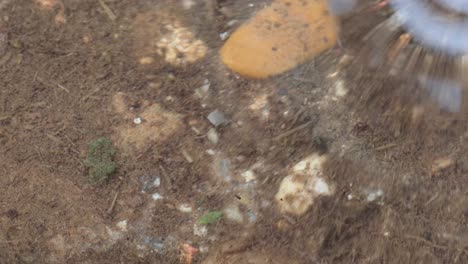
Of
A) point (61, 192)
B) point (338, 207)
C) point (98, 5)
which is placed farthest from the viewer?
point (98, 5)

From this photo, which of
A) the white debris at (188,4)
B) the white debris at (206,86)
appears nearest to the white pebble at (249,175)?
the white debris at (206,86)

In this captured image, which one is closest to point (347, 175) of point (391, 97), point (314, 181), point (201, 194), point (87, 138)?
point (314, 181)

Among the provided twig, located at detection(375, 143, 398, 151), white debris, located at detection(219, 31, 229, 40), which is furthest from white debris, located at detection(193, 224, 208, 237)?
white debris, located at detection(219, 31, 229, 40)

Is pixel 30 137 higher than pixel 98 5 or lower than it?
lower

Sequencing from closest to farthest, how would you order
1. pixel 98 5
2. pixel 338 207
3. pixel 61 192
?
pixel 338 207 → pixel 61 192 → pixel 98 5

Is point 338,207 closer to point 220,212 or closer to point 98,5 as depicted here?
point 220,212

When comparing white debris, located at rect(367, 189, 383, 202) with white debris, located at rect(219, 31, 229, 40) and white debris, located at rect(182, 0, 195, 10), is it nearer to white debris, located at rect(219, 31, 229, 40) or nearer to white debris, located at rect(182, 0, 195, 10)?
white debris, located at rect(219, 31, 229, 40)

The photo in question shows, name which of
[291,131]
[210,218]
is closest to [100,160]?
[210,218]
